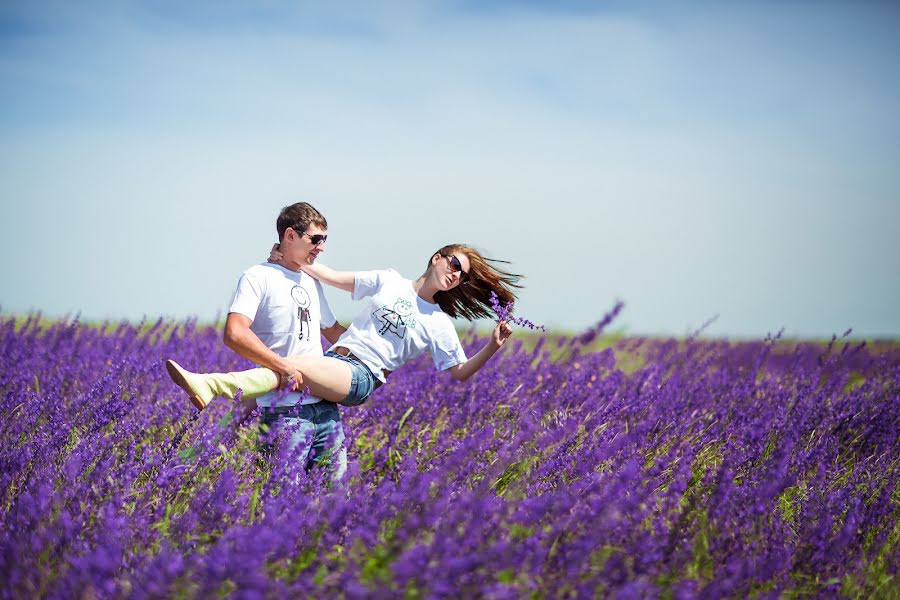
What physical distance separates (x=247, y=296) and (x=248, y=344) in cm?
23

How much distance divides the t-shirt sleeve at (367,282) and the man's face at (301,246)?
27 centimetres

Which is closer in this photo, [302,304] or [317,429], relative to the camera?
[317,429]

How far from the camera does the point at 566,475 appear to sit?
3.06 m

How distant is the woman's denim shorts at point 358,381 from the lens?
330 centimetres

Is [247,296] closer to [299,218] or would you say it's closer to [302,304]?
[302,304]

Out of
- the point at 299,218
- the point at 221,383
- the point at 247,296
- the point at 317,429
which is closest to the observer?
the point at 221,383

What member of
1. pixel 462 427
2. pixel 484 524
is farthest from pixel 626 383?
pixel 484 524

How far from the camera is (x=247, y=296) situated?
3172 millimetres

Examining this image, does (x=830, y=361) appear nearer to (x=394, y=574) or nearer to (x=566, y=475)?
(x=566, y=475)

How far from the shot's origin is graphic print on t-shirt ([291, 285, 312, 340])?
3373 mm

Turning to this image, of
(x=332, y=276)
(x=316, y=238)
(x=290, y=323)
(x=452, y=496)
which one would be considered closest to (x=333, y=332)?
(x=332, y=276)

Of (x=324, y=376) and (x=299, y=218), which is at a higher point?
(x=299, y=218)

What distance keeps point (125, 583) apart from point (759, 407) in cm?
387

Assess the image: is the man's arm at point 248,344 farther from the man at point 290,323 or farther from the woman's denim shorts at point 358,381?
the woman's denim shorts at point 358,381
